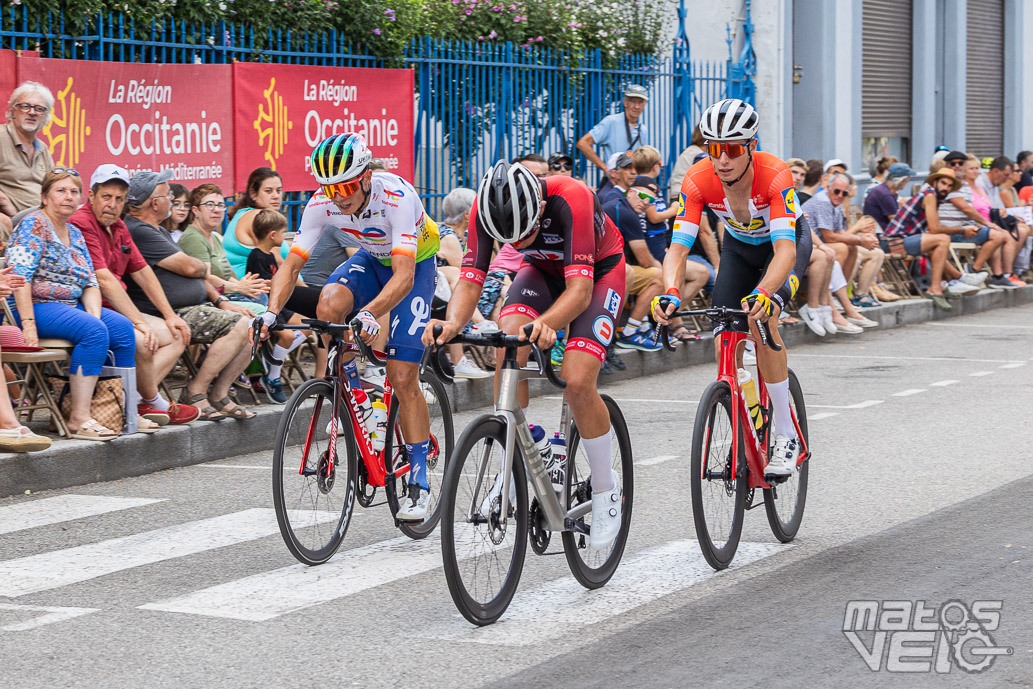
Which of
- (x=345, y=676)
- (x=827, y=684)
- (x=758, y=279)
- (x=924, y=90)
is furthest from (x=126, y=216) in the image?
(x=924, y=90)

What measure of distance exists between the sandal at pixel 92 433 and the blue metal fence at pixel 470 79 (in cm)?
327

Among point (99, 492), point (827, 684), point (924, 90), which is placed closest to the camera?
point (827, 684)

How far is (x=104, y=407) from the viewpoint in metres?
8.86

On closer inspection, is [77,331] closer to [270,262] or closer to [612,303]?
[270,262]

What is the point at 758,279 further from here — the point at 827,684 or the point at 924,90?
the point at 924,90

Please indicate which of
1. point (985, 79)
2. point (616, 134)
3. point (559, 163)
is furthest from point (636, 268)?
point (985, 79)

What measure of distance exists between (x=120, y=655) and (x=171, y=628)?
353 millimetres

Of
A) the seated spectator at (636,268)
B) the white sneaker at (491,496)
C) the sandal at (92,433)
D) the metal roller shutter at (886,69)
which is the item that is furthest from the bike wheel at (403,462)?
the metal roller shutter at (886,69)

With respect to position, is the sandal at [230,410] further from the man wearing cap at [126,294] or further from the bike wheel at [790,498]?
the bike wheel at [790,498]

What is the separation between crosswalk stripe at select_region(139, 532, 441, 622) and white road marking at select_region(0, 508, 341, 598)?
264 mm

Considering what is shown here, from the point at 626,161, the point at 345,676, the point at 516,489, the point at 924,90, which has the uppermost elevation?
the point at 924,90

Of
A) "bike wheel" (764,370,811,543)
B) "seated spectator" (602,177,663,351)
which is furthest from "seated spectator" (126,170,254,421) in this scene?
"seated spectator" (602,177,663,351)

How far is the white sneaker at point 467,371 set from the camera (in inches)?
460

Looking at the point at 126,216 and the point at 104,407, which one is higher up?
the point at 126,216
